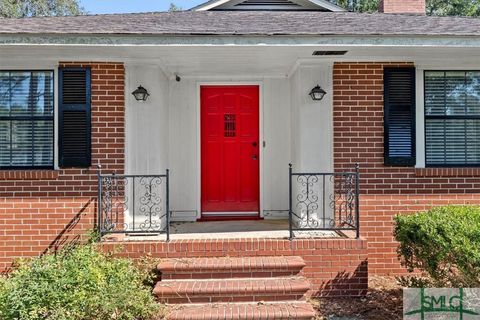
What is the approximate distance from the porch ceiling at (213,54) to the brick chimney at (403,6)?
2.71m

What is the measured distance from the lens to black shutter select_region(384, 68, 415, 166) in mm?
5449

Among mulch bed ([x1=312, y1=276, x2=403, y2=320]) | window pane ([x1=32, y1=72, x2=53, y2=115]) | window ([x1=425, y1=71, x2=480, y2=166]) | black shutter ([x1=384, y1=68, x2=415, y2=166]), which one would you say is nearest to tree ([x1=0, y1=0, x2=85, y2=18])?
Answer: window pane ([x1=32, y1=72, x2=53, y2=115])

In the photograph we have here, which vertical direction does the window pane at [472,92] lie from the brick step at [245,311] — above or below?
above

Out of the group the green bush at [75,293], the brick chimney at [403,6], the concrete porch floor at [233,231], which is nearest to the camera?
the green bush at [75,293]

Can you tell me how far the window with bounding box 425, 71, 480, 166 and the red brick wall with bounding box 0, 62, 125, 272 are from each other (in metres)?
4.42

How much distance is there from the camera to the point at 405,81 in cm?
545

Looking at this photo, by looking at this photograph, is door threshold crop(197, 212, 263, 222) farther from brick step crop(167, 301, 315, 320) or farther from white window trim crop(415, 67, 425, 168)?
white window trim crop(415, 67, 425, 168)

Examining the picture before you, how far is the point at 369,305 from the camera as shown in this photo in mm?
4430

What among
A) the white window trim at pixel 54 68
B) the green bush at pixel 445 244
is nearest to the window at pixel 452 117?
the green bush at pixel 445 244

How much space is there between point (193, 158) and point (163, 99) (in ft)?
3.70

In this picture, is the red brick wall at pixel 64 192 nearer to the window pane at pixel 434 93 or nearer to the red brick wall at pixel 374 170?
the red brick wall at pixel 374 170

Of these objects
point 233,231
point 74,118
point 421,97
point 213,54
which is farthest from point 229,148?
point 421,97

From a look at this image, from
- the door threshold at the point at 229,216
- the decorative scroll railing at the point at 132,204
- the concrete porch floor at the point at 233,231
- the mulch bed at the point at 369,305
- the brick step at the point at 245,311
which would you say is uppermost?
the decorative scroll railing at the point at 132,204

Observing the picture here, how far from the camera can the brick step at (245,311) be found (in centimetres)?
379
